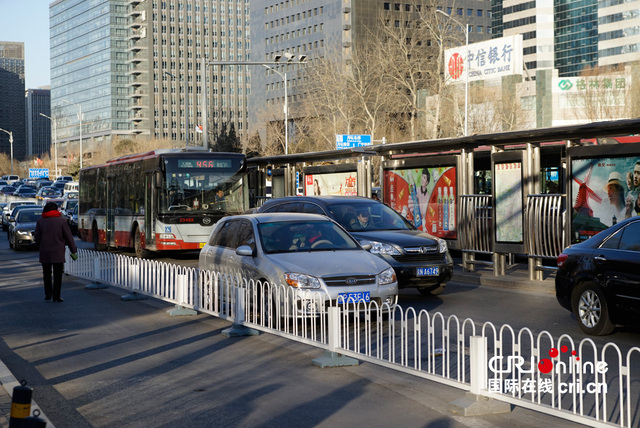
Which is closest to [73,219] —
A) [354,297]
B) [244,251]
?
[244,251]

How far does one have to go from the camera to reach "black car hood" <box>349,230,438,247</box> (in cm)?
1436

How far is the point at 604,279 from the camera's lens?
10117mm

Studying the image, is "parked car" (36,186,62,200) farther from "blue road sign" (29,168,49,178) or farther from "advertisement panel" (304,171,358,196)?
"advertisement panel" (304,171,358,196)

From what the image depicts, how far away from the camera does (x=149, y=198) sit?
954 inches

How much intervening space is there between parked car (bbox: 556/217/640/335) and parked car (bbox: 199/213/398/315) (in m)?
2.24

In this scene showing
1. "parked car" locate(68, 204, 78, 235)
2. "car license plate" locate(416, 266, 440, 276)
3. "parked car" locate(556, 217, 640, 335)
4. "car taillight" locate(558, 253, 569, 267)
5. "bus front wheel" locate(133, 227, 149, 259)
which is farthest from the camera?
"parked car" locate(68, 204, 78, 235)

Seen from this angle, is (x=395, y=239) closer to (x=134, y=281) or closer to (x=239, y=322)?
(x=239, y=322)

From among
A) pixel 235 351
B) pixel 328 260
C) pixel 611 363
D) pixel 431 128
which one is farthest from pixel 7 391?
pixel 431 128

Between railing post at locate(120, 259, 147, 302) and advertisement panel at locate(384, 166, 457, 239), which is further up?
advertisement panel at locate(384, 166, 457, 239)

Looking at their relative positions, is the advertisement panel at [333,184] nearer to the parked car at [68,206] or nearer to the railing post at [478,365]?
the railing post at [478,365]

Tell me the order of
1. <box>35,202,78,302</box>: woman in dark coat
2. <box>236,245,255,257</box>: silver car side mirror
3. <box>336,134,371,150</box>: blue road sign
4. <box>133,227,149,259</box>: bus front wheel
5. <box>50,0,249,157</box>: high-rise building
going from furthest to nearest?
<box>50,0,249,157</box>: high-rise building → <box>336,134,371,150</box>: blue road sign → <box>133,227,149,259</box>: bus front wheel → <box>35,202,78,302</box>: woman in dark coat → <box>236,245,255,257</box>: silver car side mirror

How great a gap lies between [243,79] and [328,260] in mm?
163345

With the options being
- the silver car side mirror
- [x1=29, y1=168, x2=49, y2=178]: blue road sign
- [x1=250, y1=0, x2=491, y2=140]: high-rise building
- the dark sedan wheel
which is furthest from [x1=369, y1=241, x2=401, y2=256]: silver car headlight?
[x1=29, y1=168, x2=49, y2=178]: blue road sign

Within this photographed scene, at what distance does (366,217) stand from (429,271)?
77.2 inches
